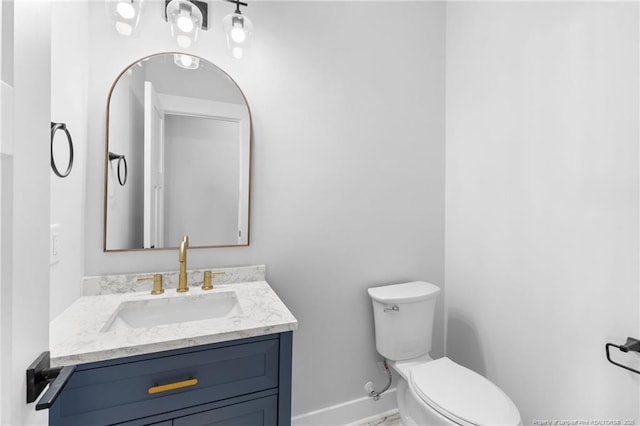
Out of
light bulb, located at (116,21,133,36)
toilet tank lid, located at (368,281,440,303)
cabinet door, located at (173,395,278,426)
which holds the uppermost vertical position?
light bulb, located at (116,21,133,36)

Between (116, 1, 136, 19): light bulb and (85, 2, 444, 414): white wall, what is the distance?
7cm

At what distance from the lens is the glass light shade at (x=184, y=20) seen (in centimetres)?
127

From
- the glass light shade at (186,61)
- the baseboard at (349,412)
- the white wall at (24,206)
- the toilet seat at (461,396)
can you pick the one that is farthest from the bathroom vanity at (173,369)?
the glass light shade at (186,61)

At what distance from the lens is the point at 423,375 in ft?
4.61

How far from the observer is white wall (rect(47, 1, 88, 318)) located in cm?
104

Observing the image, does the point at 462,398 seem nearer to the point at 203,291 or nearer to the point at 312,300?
the point at 312,300

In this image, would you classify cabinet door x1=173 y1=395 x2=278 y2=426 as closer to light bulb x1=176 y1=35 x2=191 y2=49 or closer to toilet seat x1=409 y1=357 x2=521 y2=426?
toilet seat x1=409 y1=357 x2=521 y2=426

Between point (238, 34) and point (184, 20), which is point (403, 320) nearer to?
point (238, 34)

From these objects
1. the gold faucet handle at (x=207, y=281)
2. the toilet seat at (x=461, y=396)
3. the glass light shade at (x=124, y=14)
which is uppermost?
the glass light shade at (x=124, y=14)

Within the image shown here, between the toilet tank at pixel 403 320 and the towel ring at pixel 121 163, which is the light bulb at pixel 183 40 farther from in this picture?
the toilet tank at pixel 403 320

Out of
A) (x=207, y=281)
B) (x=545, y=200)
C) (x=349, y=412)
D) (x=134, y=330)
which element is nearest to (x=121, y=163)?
(x=207, y=281)

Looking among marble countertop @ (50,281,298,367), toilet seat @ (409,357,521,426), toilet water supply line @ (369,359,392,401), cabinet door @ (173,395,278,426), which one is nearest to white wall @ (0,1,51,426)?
marble countertop @ (50,281,298,367)

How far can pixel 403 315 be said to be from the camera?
1.64 m

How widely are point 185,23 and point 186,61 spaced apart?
150 mm
